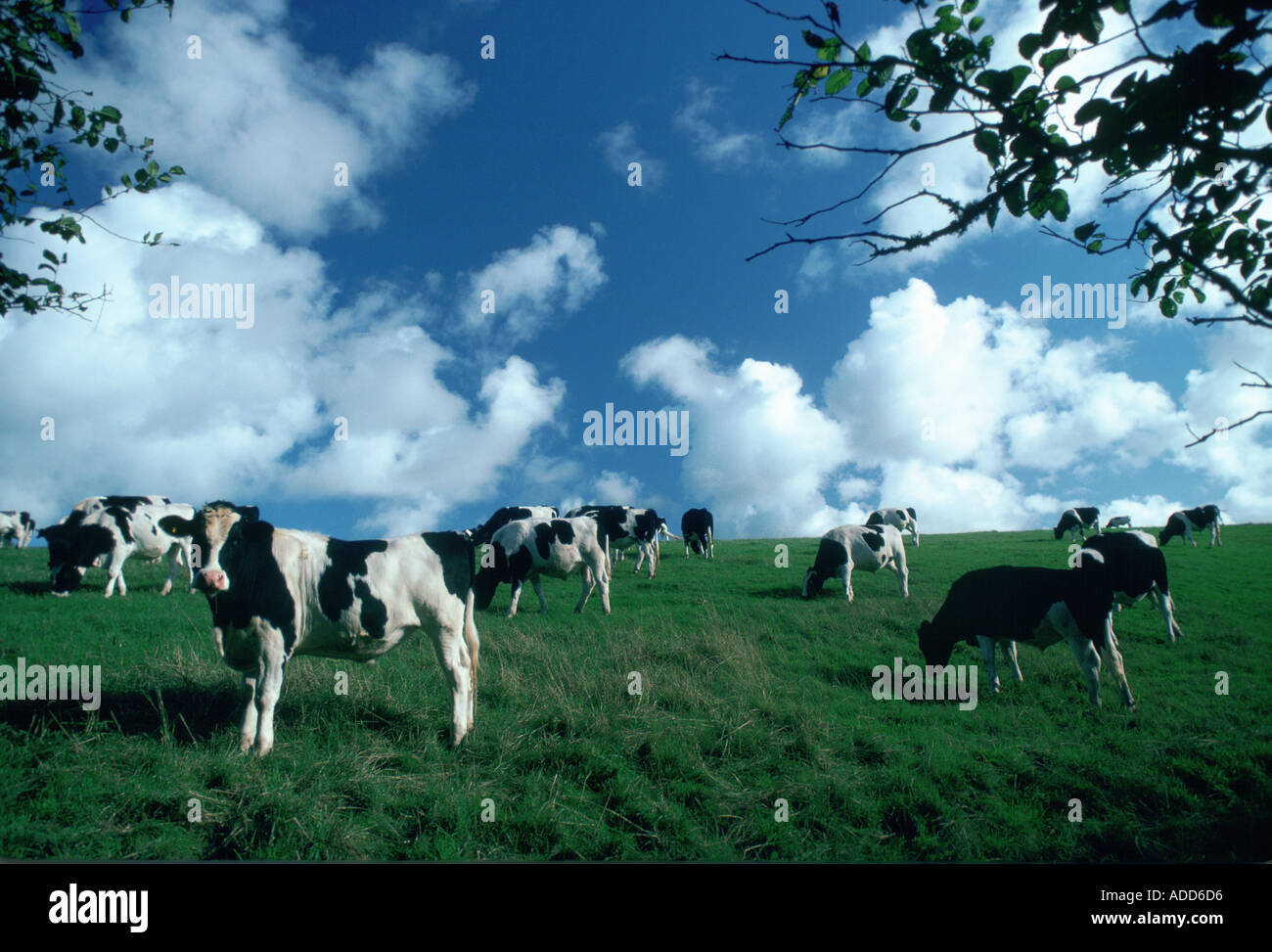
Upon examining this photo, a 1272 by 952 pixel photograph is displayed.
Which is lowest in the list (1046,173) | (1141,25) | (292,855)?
(292,855)

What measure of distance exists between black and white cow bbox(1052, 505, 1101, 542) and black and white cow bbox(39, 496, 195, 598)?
3589cm

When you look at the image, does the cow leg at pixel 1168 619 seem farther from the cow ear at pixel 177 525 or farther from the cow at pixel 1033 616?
the cow ear at pixel 177 525

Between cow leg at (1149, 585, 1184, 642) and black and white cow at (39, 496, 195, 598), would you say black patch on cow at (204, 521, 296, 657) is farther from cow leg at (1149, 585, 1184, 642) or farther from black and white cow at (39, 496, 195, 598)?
cow leg at (1149, 585, 1184, 642)

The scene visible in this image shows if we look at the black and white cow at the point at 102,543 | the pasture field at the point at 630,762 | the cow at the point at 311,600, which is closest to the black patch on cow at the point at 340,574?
the cow at the point at 311,600

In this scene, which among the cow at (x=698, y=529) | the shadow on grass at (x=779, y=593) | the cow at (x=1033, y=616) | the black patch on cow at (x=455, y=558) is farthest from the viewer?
the cow at (x=698, y=529)

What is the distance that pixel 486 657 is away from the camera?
8.22 m

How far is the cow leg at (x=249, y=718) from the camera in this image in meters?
5.16

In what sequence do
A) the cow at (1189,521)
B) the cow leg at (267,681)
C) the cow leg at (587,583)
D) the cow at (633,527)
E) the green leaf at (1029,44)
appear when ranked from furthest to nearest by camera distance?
1. the cow at (1189,521)
2. the cow at (633,527)
3. the cow leg at (587,583)
4. the cow leg at (267,681)
5. the green leaf at (1029,44)

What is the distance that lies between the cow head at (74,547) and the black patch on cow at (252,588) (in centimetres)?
1184

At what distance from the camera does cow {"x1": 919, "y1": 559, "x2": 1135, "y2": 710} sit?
309 inches
